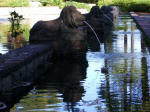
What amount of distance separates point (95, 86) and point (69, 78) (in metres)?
1.16

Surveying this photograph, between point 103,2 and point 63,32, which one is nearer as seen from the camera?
point 63,32

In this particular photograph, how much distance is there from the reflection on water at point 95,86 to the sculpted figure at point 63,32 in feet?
2.08

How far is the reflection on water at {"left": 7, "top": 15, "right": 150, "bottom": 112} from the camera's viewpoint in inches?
294

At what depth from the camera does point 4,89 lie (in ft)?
27.5

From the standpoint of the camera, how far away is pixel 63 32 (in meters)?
13.4

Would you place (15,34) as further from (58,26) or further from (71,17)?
(71,17)

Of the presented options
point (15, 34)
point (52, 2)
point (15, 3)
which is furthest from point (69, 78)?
point (52, 2)

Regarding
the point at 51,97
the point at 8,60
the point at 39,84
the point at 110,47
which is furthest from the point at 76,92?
the point at 110,47

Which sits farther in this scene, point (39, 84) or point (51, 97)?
point (39, 84)

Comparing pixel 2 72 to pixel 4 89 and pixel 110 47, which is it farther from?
pixel 110 47

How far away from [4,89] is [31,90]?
62cm

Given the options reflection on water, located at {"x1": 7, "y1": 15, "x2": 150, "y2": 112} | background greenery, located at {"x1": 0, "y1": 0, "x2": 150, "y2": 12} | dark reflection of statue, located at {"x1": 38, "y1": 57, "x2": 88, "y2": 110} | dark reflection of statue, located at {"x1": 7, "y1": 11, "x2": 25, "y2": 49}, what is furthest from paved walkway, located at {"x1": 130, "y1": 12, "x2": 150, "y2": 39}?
background greenery, located at {"x1": 0, "y1": 0, "x2": 150, "y2": 12}

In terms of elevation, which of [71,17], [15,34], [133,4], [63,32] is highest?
[71,17]

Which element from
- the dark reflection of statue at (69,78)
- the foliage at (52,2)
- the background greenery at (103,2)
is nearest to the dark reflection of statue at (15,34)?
the dark reflection of statue at (69,78)
